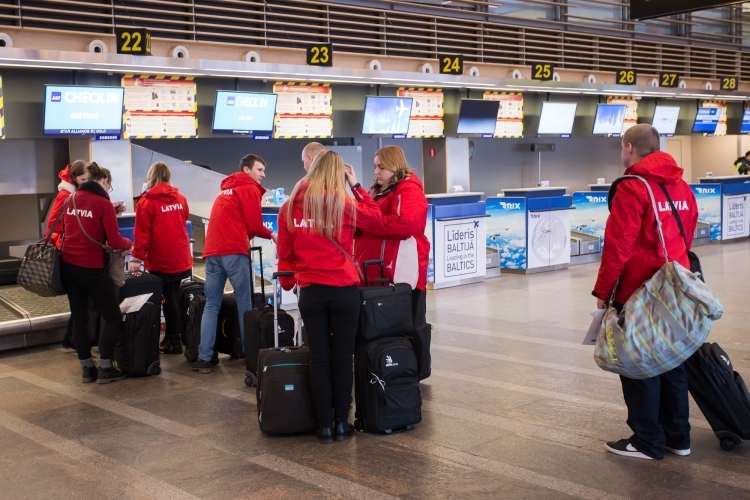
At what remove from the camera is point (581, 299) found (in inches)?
337

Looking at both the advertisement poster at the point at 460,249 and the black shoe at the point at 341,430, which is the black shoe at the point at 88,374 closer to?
the black shoe at the point at 341,430

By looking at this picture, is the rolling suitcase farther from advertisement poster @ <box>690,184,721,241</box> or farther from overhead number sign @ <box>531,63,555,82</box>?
advertisement poster @ <box>690,184,721,241</box>

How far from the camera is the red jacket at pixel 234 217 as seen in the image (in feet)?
19.0

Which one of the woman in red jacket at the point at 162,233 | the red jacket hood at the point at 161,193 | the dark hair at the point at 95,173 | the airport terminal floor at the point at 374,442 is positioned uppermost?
the dark hair at the point at 95,173

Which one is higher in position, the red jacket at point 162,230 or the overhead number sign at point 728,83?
the overhead number sign at point 728,83

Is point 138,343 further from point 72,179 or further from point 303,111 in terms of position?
point 303,111

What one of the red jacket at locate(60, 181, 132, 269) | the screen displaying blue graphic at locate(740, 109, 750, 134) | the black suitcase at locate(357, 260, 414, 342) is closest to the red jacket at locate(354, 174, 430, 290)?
the black suitcase at locate(357, 260, 414, 342)

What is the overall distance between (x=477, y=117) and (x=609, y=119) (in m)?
3.38

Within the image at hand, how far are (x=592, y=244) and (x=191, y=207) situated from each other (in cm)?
577

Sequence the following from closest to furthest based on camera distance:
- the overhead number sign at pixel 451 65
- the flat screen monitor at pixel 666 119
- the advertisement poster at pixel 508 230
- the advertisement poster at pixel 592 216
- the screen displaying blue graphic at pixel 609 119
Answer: the advertisement poster at pixel 508 230
the overhead number sign at pixel 451 65
the advertisement poster at pixel 592 216
the screen displaying blue graphic at pixel 609 119
the flat screen monitor at pixel 666 119

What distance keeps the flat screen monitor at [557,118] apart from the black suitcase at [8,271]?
27.2 ft

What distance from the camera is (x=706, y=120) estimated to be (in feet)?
54.6

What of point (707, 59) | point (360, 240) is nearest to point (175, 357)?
point (360, 240)

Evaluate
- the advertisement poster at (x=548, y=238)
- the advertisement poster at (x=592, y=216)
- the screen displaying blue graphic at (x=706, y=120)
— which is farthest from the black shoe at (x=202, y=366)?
the screen displaying blue graphic at (x=706, y=120)
